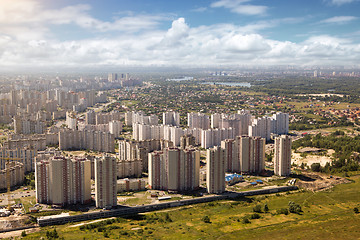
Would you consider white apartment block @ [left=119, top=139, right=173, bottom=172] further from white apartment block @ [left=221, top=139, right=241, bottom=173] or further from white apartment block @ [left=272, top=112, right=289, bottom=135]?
white apartment block @ [left=272, top=112, right=289, bottom=135]

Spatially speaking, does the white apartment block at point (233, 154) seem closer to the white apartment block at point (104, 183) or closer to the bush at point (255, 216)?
the bush at point (255, 216)

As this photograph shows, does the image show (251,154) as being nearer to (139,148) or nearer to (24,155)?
(139,148)

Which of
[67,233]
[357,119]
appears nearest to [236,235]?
[67,233]

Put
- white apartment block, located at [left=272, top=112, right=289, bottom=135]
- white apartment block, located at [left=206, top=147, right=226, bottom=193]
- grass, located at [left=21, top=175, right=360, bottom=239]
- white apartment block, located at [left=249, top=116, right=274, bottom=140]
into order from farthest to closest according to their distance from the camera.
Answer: white apartment block, located at [left=272, top=112, right=289, bottom=135] → white apartment block, located at [left=249, top=116, right=274, bottom=140] → white apartment block, located at [left=206, top=147, right=226, bottom=193] → grass, located at [left=21, top=175, right=360, bottom=239]

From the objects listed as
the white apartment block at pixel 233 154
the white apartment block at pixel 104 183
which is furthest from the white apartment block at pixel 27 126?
the white apartment block at pixel 104 183

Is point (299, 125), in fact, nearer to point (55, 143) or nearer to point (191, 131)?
point (191, 131)

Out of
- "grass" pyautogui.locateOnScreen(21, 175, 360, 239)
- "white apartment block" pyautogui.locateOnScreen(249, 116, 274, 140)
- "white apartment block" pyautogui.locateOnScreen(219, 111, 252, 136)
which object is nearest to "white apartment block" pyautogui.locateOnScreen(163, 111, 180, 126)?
"white apartment block" pyautogui.locateOnScreen(219, 111, 252, 136)
